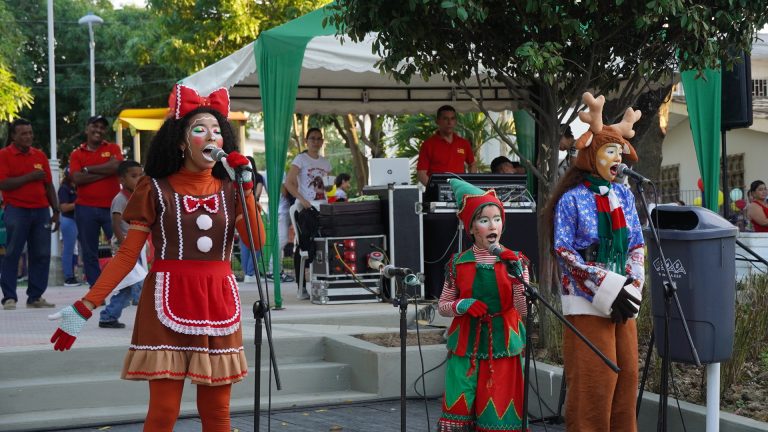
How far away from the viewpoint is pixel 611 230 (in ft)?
17.8

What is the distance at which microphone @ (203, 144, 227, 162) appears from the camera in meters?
4.74

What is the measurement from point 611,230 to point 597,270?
0.25m

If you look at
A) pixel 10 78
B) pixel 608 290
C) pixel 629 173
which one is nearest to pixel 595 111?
pixel 629 173

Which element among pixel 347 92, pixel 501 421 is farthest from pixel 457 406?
pixel 347 92

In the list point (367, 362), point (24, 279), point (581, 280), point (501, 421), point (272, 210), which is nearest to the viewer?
point (581, 280)

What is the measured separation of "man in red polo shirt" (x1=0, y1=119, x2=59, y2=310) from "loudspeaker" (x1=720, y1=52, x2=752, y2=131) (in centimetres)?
699

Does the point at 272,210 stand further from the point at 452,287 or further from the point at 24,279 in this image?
the point at 24,279

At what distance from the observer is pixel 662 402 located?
507 cm

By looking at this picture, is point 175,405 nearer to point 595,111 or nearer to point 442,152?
point 595,111

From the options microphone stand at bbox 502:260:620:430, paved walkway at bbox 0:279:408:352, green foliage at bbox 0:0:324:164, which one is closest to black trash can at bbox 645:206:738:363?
microphone stand at bbox 502:260:620:430


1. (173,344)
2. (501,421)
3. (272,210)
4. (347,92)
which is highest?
(347,92)

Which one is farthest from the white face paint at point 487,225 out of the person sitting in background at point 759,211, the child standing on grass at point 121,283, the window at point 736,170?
the window at point 736,170

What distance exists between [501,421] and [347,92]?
9236 millimetres

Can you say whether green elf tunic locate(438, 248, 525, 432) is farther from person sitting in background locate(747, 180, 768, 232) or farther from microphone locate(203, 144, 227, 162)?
person sitting in background locate(747, 180, 768, 232)
